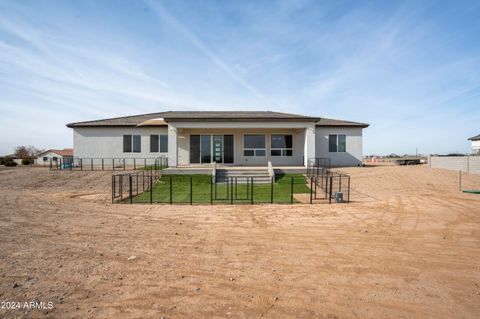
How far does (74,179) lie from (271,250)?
56.2 feet

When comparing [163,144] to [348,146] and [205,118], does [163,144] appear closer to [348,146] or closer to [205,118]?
[205,118]

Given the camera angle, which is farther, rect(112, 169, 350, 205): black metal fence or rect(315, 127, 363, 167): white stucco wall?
rect(315, 127, 363, 167): white stucco wall

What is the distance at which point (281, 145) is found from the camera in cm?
2206

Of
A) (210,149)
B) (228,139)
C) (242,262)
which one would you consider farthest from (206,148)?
(242,262)

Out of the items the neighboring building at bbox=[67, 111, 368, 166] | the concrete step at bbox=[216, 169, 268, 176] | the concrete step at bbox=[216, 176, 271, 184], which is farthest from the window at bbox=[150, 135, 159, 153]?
the concrete step at bbox=[216, 176, 271, 184]

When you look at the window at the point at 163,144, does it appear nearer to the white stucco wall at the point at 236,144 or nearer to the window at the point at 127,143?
the white stucco wall at the point at 236,144

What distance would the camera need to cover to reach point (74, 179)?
17500mm

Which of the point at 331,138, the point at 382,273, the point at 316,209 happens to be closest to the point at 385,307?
the point at 382,273

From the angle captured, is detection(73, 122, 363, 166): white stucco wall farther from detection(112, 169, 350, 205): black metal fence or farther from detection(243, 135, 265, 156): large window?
detection(112, 169, 350, 205): black metal fence

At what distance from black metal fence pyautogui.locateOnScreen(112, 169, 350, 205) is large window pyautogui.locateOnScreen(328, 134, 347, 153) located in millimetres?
6862

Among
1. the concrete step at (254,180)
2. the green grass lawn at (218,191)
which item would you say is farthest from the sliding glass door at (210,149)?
the concrete step at (254,180)

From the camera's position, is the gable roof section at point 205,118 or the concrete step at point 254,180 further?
the gable roof section at point 205,118

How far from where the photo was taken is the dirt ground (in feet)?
11.6

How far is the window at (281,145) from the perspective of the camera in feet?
72.0
